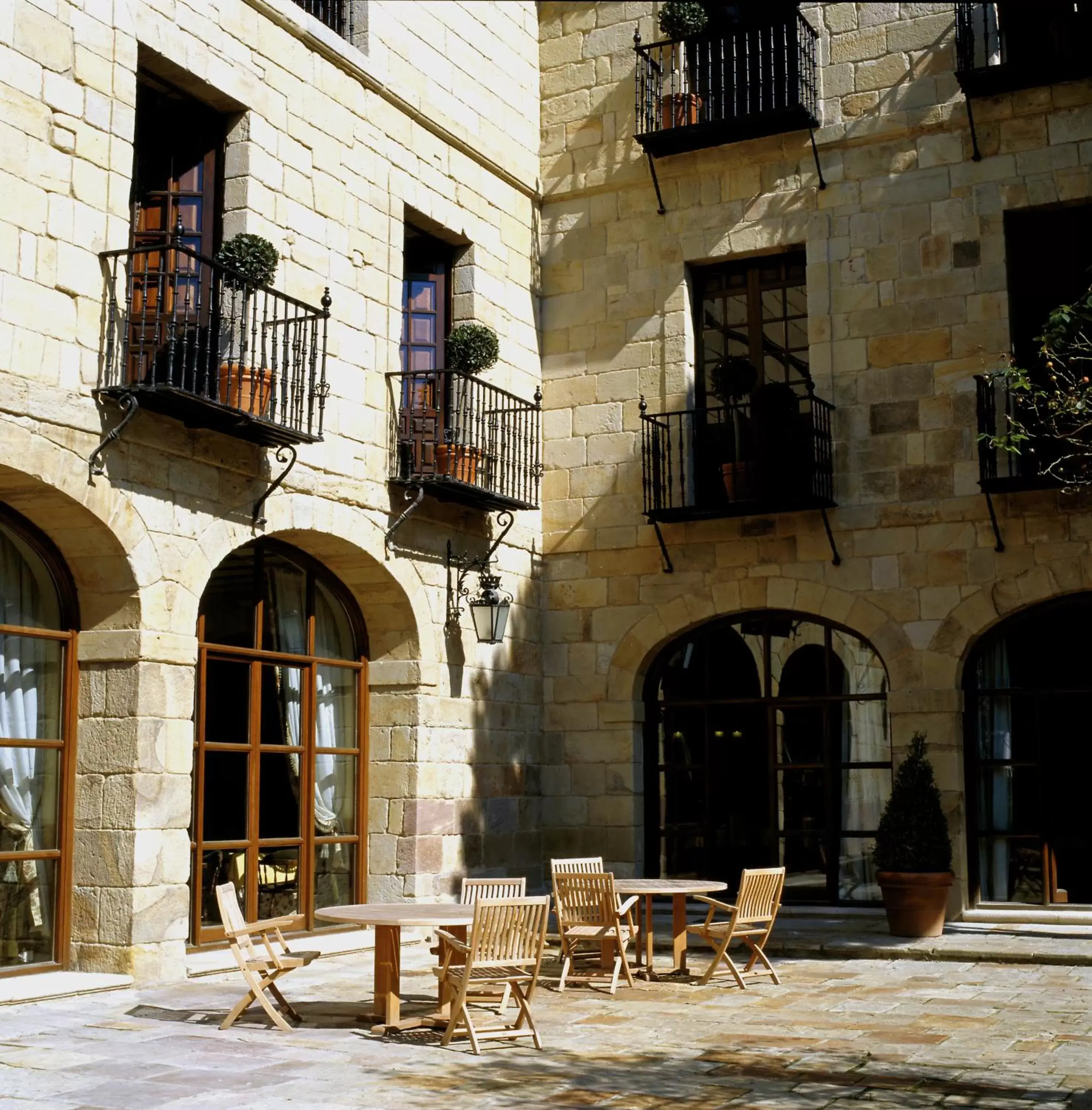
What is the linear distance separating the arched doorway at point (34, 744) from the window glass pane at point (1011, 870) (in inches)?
255

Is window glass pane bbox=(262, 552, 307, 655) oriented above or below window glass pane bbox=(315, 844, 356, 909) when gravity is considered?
above

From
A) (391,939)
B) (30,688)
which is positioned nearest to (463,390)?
(30,688)

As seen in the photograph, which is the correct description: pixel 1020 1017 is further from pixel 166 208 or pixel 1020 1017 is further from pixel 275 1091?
pixel 166 208

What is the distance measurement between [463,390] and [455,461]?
59 centimetres

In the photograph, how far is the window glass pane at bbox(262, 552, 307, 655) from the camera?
964 centimetres

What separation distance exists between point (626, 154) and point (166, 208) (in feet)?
14.9

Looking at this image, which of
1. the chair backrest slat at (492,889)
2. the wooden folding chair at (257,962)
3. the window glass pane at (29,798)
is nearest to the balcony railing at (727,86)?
the chair backrest slat at (492,889)

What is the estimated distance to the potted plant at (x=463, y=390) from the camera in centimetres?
1037

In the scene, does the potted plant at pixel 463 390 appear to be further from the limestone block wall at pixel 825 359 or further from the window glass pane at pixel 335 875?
the window glass pane at pixel 335 875

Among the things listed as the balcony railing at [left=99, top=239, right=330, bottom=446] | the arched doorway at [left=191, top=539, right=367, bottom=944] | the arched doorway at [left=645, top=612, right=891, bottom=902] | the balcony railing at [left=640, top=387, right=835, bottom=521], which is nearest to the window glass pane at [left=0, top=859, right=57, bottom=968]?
the arched doorway at [left=191, top=539, right=367, bottom=944]

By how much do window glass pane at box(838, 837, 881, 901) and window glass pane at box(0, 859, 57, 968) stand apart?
590cm

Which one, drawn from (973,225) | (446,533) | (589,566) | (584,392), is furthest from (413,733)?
(973,225)

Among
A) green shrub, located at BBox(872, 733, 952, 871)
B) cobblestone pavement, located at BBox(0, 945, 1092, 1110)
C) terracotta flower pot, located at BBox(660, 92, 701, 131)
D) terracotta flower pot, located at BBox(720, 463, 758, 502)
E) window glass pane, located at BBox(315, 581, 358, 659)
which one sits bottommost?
cobblestone pavement, located at BBox(0, 945, 1092, 1110)

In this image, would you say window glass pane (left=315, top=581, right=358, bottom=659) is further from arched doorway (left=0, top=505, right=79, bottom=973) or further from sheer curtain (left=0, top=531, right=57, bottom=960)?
sheer curtain (left=0, top=531, right=57, bottom=960)
